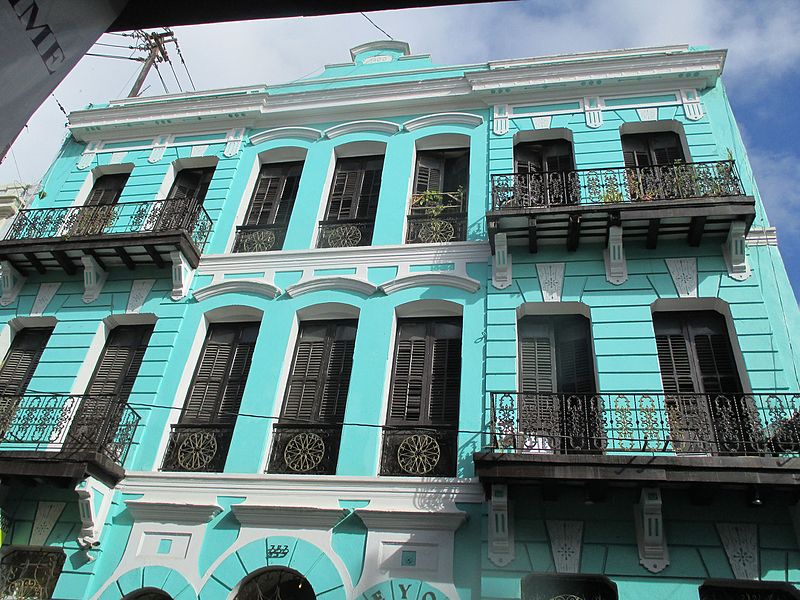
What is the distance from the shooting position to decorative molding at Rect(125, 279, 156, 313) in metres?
11.9

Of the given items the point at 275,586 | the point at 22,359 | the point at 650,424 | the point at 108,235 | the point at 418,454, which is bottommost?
the point at 275,586

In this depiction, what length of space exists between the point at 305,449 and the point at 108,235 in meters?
5.58

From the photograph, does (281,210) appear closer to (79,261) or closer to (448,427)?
(79,261)

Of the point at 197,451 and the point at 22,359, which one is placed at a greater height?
the point at 22,359

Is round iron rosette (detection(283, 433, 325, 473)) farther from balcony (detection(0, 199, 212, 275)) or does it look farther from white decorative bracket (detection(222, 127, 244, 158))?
white decorative bracket (detection(222, 127, 244, 158))

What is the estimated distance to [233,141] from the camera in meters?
14.4

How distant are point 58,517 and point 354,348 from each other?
5.05m

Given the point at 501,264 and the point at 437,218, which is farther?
the point at 437,218

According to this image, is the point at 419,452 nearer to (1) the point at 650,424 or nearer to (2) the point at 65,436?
(1) the point at 650,424

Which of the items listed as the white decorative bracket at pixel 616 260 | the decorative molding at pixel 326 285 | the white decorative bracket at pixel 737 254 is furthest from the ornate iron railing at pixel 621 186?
the decorative molding at pixel 326 285

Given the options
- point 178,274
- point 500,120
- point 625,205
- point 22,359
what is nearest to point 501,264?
point 625,205

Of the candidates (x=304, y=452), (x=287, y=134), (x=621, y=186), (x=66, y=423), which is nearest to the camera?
(x=304, y=452)

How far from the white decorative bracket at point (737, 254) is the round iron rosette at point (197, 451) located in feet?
27.9

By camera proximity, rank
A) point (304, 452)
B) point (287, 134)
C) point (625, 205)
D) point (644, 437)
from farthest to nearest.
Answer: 1. point (287, 134)
2. point (625, 205)
3. point (304, 452)
4. point (644, 437)
